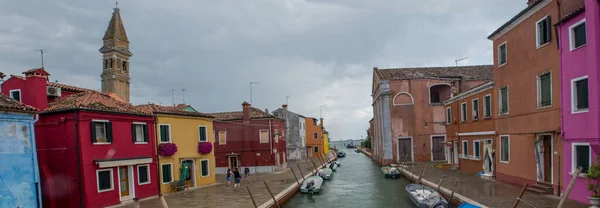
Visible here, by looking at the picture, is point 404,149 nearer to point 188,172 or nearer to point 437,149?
point 437,149

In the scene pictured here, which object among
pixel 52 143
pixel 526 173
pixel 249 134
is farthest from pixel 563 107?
pixel 249 134

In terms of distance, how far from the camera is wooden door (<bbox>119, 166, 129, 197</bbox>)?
58.8ft

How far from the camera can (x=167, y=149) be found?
20625 millimetres

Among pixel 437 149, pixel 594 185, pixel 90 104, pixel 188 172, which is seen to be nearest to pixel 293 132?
pixel 437 149

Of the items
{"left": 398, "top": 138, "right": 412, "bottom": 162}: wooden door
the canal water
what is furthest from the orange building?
the canal water

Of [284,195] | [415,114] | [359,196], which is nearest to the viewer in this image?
[284,195]

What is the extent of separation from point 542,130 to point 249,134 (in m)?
22.7

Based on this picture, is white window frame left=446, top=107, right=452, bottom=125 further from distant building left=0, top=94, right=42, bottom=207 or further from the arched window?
distant building left=0, top=94, right=42, bottom=207

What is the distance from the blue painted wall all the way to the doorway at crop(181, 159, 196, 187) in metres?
9.58

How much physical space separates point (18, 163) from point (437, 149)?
111 feet

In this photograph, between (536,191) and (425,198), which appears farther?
(425,198)

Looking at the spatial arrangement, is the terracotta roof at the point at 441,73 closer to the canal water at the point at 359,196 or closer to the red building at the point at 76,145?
the canal water at the point at 359,196

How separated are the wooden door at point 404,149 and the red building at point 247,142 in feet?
42.1

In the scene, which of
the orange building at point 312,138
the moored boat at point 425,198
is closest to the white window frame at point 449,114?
the moored boat at point 425,198
